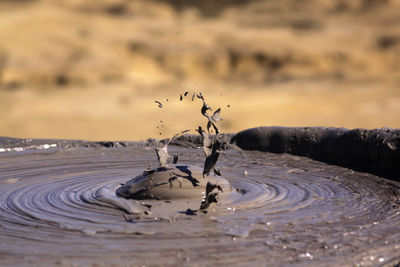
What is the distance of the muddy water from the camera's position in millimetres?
2164

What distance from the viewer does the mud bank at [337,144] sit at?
3.87 metres

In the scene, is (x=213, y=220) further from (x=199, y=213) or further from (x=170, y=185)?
(x=170, y=185)

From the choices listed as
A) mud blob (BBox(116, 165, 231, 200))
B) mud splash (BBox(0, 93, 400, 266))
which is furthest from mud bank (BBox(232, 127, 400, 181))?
mud blob (BBox(116, 165, 231, 200))

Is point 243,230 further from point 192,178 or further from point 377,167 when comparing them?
point 377,167

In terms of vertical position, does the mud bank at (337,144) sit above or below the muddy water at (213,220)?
above

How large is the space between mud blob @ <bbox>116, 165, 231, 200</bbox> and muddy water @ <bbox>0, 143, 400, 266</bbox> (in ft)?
0.29

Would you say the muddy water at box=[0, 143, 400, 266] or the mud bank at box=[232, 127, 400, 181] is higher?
the mud bank at box=[232, 127, 400, 181]

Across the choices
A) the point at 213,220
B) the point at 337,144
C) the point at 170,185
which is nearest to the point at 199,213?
the point at 213,220

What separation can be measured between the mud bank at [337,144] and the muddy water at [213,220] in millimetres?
211

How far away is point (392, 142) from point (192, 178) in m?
1.60

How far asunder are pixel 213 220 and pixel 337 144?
196cm

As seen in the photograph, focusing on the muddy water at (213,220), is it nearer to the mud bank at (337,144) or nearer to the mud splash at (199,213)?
the mud splash at (199,213)

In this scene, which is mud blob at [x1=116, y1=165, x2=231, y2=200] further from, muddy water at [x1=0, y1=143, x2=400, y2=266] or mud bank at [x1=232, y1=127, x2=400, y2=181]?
mud bank at [x1=232, y1=127, x2=400, y2=181]

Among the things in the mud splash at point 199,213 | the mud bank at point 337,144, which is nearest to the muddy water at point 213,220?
the mud splash at point 199,213
